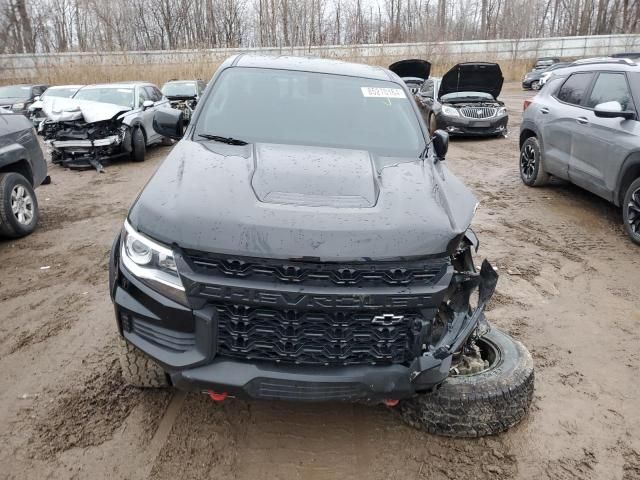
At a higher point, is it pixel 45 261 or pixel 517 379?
pixel 517 379

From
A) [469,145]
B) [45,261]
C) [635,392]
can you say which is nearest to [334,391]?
[635,392]

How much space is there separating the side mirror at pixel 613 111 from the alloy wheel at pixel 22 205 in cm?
650

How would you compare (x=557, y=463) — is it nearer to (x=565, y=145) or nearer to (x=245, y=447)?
(x=245, y=447)

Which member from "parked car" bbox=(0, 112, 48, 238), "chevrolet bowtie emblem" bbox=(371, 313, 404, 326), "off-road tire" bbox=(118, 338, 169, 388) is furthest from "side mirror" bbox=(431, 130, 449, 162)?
"parked car" bbox=(0, 112, 48, 238)

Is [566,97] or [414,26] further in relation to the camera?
[414,26]

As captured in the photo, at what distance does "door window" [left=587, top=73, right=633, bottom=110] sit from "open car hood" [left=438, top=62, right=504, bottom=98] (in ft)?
20.4

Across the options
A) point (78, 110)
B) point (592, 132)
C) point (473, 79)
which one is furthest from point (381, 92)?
point (473, 79)

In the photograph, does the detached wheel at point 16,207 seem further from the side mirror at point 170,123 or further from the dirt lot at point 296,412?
the side mirror at point 170,123

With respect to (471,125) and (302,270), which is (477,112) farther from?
(302,270)

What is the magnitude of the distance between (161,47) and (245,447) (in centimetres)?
4341

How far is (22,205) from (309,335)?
5.14 m

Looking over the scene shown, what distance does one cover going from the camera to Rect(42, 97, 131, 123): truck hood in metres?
9.45

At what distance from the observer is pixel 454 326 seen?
2.44 m

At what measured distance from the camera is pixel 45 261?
521cm
